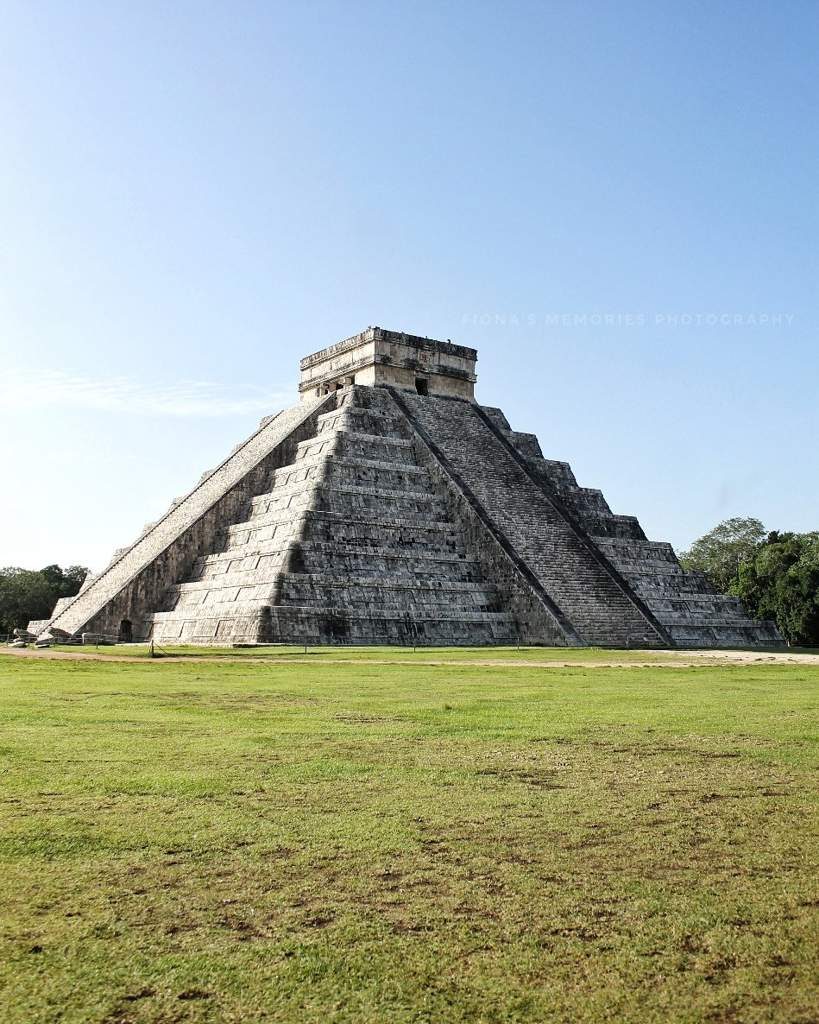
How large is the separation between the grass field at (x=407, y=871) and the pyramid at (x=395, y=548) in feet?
55.2

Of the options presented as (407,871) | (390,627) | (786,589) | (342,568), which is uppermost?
(786,589)

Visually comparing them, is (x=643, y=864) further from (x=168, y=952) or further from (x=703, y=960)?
(x=168, y=952)

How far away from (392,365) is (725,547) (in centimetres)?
3651

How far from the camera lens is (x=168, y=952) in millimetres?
3359

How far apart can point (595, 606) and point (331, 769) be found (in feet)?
73.9

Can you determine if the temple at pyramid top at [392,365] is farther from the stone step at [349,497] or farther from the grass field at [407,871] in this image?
the grass field at [407,871]

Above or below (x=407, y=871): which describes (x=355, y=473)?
above

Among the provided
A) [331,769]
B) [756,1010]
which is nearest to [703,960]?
[756,1010]

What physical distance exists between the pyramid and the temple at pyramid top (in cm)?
8

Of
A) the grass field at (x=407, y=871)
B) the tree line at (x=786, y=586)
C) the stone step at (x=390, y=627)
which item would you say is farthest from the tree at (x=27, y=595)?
the grass field at (x=407, y=871)

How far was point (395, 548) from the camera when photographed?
2784 cm

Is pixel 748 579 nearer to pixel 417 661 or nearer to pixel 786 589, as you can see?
pixel 786 589

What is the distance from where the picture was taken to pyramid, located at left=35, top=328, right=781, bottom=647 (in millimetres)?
25719

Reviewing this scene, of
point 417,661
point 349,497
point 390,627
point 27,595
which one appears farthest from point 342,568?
point 27,595
